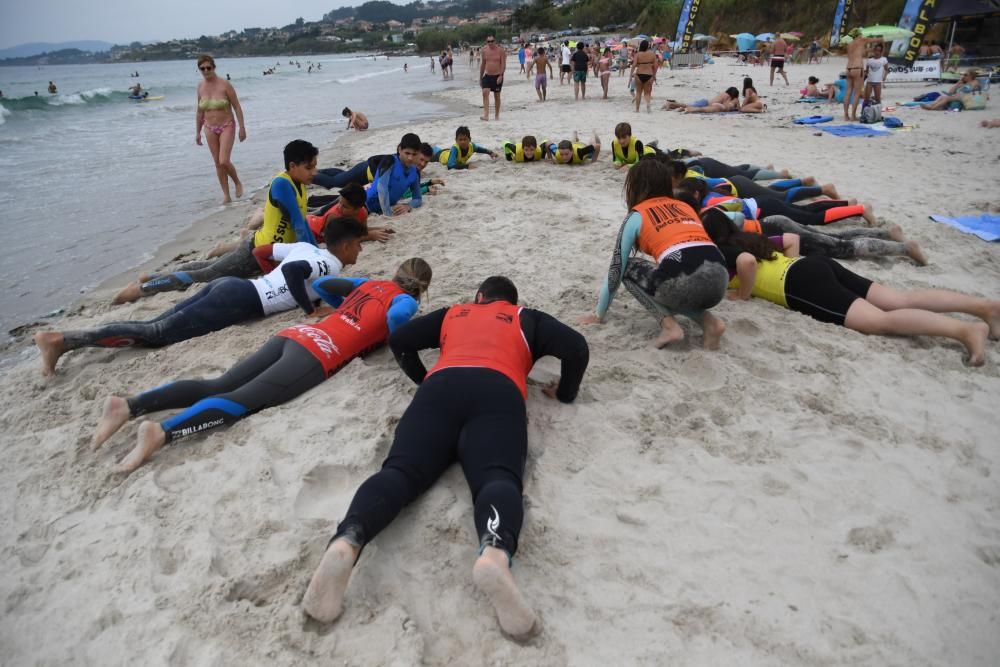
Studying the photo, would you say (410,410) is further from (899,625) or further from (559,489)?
(899,625)

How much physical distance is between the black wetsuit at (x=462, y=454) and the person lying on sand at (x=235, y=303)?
191 cm

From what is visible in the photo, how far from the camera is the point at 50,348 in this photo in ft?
11.6

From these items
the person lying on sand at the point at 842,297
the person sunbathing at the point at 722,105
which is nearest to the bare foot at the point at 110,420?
the person lying on sand at the point at 842,297

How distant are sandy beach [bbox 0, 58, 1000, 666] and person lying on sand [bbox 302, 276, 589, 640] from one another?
15 centimetres

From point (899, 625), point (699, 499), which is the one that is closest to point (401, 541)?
point (699, 499)

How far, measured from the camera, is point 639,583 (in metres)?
1.92

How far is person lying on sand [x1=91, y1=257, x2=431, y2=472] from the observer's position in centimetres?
275

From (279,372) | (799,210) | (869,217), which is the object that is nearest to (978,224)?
(869,217)

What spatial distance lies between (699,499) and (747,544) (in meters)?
0.26

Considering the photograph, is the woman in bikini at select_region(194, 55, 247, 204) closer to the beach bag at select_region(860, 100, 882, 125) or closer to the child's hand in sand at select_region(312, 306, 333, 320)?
the child's hand in sand at select_region(312, 306, 333, 320)

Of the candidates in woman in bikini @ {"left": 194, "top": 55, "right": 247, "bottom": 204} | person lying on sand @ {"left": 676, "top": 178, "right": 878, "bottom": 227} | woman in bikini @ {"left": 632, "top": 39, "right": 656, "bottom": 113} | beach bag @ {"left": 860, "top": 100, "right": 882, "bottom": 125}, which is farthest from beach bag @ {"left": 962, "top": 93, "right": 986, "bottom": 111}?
woman in bikini @ {"left": 194, "top": 55, "right": 247, "bottom": 204}

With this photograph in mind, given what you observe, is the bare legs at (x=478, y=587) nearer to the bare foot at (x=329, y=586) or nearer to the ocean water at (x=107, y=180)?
the bare foot at (x=329, y=586)

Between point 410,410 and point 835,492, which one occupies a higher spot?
point 410,410

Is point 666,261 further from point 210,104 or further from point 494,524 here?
point 210,104
